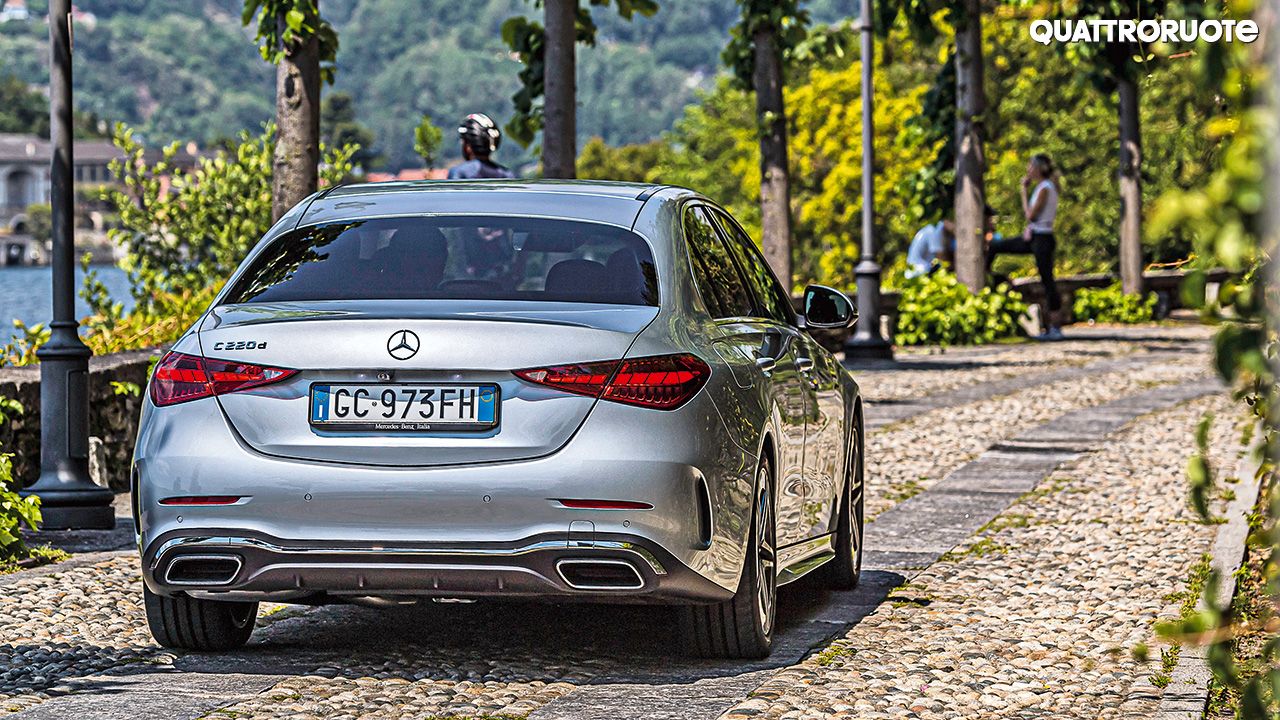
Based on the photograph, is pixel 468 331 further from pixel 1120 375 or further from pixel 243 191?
pixel 243 191

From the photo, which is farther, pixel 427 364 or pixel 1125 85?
pixel 1125 85

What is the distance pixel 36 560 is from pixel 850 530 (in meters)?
3.42

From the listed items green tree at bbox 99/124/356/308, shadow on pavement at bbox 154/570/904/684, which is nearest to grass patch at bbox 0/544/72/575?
shadow on pavement at bbox 154/570/904/684

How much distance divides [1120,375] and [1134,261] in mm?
12508

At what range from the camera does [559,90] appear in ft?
54.1

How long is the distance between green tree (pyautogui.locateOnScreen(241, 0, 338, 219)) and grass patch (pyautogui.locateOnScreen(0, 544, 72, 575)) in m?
5.98

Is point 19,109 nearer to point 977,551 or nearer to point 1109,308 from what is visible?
point 1109,308

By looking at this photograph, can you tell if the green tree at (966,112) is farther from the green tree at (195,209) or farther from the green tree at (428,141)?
the green tree at (195,209)

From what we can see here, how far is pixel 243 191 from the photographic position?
23.8m

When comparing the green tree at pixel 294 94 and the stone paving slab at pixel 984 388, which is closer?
the green tree at pixel 294 94

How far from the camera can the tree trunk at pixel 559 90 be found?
53.8ft

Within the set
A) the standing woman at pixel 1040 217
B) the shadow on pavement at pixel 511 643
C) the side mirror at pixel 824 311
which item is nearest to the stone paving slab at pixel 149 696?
the shadow on pavement at pixel 511 643

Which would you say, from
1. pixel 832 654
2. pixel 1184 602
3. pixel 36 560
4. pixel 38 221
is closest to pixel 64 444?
pixel 36 560

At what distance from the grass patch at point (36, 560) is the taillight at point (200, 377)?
268 cm
